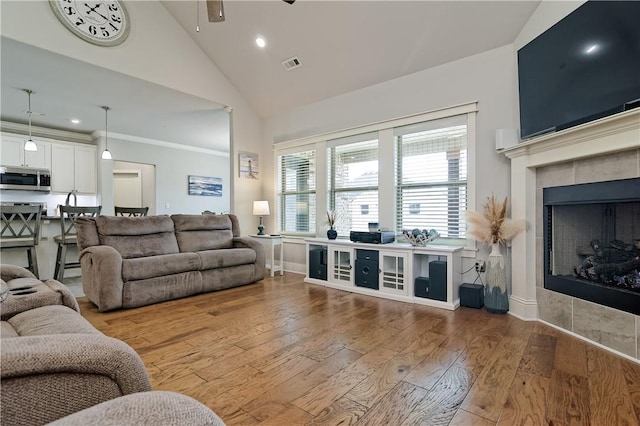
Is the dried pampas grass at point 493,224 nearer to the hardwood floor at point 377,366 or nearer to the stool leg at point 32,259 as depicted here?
the hardwood floor at point 377,366

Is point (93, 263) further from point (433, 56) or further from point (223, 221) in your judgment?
point (433, 56)

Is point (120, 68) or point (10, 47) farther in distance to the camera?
point (120, 68)

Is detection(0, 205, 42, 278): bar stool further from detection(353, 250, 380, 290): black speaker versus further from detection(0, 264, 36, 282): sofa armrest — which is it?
detection(353, 250, 380, 290): black speaker

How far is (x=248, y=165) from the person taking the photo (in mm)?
5426

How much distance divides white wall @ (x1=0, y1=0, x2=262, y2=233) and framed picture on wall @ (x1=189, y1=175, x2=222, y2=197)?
119 inches

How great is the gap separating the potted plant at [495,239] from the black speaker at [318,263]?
1.93 metres

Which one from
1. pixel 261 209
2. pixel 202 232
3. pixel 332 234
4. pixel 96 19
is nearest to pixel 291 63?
pixel 261 209

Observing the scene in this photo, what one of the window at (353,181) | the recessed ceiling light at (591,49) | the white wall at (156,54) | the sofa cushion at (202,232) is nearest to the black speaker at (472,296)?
the window at (353,181)

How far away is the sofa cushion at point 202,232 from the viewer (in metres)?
4.10

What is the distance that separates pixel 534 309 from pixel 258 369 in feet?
8.13

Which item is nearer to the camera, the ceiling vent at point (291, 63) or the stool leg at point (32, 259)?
the stool leg at point (32, 259)

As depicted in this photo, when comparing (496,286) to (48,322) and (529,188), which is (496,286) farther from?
(48,322)

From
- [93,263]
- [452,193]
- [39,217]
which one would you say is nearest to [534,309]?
[452,193]

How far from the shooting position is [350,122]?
14.7ft
